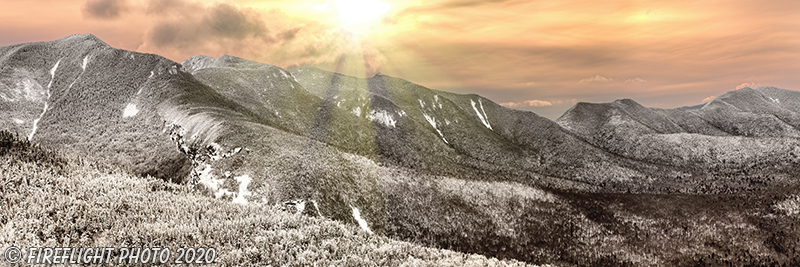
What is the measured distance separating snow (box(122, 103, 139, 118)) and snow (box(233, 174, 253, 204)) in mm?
40217

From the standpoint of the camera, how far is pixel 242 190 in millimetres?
32156

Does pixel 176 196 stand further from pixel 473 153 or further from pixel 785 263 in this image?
pixel 473 153

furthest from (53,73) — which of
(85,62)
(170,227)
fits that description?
(170,227)

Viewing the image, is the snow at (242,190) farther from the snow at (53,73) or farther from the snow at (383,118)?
the snow at (383,118)

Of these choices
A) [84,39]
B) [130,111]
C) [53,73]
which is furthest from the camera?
[84,39]

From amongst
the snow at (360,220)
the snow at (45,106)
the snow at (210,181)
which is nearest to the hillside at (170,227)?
the snow at (210,181)

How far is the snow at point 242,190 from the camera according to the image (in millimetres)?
31008

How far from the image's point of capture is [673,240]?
174ft

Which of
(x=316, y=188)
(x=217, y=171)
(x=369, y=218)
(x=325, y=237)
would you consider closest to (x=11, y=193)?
(x=325, y=237)

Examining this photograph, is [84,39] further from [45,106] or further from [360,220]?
[360,220]

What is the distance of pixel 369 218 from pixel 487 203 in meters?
26.1

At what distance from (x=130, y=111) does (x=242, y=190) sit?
44537 mm

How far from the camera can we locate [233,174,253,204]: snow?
A: 102 ft

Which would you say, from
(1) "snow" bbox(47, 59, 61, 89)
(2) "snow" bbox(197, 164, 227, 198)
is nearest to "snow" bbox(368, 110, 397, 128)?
(1) "snow" bbox(47, 59, 61, 89)
